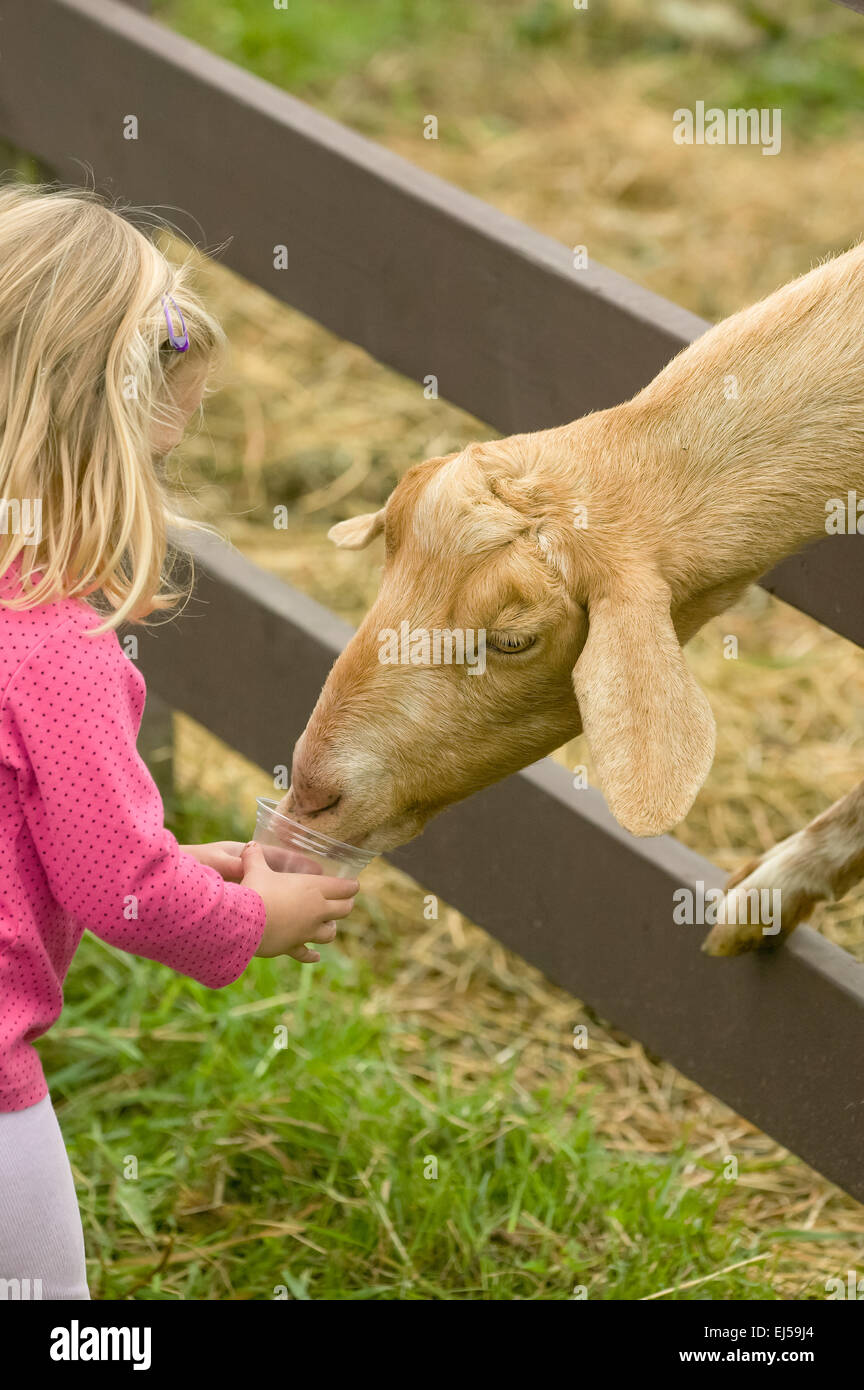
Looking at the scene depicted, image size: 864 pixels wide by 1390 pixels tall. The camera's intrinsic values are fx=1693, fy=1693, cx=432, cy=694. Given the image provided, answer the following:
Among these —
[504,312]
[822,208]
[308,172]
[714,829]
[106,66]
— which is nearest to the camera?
[504,312]

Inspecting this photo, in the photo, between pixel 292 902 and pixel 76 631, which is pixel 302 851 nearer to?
pixel 292 902

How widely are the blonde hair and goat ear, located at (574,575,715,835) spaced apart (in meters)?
0.55

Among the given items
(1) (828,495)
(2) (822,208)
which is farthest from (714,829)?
(2) (822,208)

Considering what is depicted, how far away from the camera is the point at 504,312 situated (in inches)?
108

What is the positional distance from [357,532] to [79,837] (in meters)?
0.75

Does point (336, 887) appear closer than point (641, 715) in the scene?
No

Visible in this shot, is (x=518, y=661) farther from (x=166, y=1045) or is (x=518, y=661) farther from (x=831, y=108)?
(x=831, y=108)

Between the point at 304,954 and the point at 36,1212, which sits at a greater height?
the point at 304,954

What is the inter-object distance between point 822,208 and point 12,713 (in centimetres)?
562

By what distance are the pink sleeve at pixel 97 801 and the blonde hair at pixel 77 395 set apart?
9 centimetres

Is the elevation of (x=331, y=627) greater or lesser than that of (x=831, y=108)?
lesser

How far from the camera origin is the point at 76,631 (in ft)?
6.37

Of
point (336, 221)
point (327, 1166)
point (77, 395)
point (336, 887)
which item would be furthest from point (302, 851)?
point (336, 221)

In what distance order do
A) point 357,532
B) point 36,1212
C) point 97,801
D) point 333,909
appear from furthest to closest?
point 357,532 → point 333,909 → point 36,1212 → point 97,801
